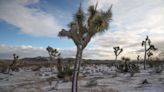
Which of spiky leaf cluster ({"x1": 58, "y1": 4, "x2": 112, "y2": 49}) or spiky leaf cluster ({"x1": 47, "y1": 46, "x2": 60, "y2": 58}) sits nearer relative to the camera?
spiky leaf cluster ({"x1": 58, "y1": 4, "x2": 112, "y2": 49})

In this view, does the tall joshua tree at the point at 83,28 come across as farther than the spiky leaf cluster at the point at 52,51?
No

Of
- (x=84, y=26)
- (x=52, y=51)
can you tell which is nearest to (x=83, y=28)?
(x=84, y=26)

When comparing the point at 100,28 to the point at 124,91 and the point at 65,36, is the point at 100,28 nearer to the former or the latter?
the point at 65,36

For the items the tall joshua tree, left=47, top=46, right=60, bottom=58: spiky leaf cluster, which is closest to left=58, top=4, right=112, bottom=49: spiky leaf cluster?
the tall joshua tree

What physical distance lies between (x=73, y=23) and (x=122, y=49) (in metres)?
35.7

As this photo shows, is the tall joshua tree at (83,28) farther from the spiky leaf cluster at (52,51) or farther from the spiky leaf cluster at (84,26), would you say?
the spiky leaf cluster at (52,51)

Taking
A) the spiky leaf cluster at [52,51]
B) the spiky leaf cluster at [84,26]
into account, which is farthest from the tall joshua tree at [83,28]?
the spiky leaf cluster at [52,51]

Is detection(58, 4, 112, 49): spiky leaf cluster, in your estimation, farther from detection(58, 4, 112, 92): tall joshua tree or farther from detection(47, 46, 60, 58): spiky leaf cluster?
detection(47, 46, 60, 58): spiky leaf cluster

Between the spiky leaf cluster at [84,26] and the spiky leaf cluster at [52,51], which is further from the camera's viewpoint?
the spiky leaf cluster at [52,51]

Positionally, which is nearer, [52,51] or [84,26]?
[84,26]

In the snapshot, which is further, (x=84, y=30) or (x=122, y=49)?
(x=122, y=49)

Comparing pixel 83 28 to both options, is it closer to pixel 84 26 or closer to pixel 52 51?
pixel 84 26

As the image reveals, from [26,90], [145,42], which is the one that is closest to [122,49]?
[145,42]

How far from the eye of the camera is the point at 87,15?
15242mm
